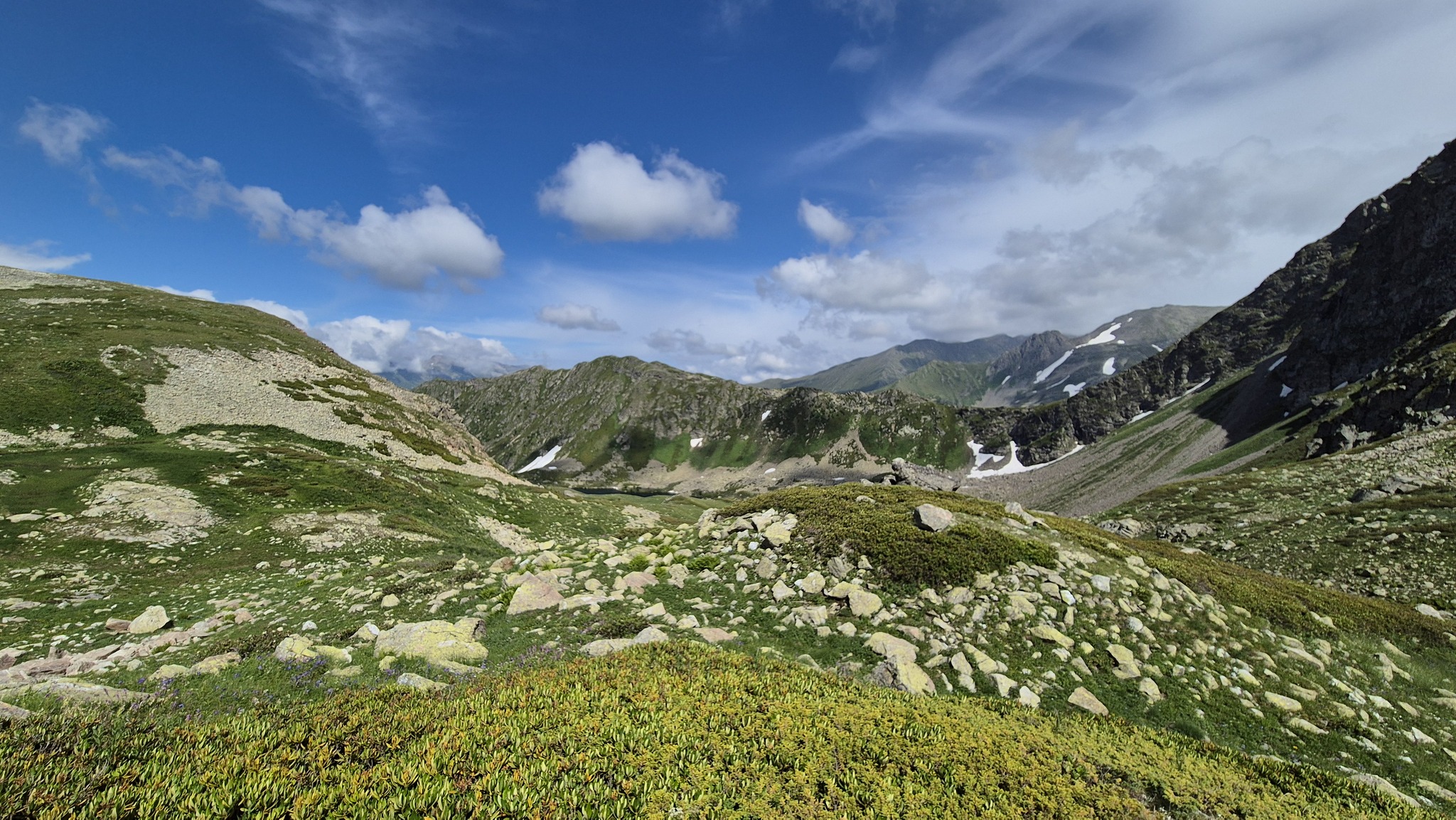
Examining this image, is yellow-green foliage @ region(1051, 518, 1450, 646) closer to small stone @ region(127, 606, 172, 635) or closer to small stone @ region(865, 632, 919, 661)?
small stone @ region(865, 632, 919, 661)

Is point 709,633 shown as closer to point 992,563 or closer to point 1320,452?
point 992,563

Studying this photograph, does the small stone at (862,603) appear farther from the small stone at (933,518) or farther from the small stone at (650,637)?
the small stone at (650,637)

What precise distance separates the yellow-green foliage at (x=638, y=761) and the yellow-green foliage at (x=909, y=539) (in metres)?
6.70

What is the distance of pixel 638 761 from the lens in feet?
21.9

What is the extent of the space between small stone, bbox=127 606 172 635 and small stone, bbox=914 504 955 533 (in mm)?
25853

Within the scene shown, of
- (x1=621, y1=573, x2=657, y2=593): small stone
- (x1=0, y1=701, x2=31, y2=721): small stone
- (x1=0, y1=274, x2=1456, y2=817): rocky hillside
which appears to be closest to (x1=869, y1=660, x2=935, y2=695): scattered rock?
(x1=0, y1=274, x2=1456, y2=817): rocky hillside

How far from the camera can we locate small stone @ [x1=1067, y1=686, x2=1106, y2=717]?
485 inches

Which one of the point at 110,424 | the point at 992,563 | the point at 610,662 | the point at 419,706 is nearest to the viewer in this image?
the point at 419,706

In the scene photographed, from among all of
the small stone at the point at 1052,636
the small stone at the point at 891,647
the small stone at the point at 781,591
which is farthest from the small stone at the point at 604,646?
the small stone at the point at 1052,636

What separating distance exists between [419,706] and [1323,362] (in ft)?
842

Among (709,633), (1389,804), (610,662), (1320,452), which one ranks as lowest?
(1320,452)

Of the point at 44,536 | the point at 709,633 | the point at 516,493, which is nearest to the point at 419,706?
the point at 709,633

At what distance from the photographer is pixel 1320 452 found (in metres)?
106

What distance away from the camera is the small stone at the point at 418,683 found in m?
9.56
